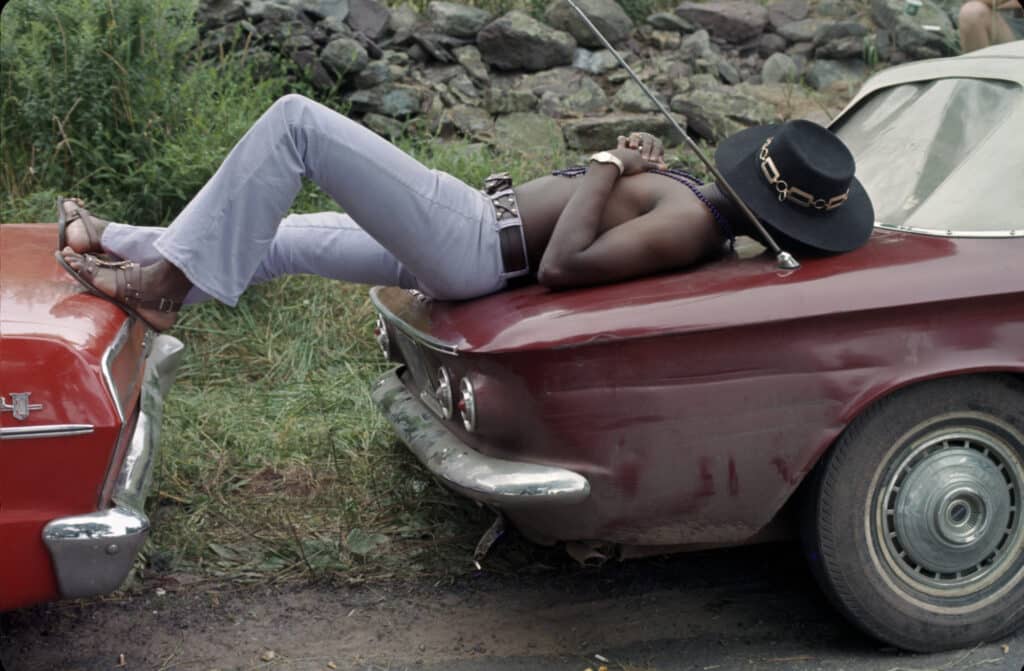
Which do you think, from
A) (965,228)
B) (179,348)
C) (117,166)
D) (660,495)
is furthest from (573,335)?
(117,166)

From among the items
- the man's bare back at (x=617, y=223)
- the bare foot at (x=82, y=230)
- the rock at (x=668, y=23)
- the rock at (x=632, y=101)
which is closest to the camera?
the man's bare back at (x=617, y=223)

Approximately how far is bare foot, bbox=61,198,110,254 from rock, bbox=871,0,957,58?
5.95 metres

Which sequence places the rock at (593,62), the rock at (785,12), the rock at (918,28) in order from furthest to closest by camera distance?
1. the rock at (785,12)
2. the rock at (918,28)
3. the rock at (593,62)

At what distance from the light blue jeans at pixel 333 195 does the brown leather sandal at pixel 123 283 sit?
0.09 m

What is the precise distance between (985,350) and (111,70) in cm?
437

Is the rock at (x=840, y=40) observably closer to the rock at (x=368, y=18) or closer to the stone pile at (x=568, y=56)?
the stone pile at (x=568, y=56)

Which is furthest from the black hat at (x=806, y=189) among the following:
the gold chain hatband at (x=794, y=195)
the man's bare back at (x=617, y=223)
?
the man's bare back at (x=617, y=223)

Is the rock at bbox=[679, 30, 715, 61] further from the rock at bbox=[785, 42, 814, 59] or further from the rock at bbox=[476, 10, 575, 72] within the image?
the rock at bbox=[476, 10, 575, 72]

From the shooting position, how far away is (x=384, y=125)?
6.64 metres

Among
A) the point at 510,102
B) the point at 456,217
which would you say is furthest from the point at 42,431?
the point at 510,102

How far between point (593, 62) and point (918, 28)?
2.21 m

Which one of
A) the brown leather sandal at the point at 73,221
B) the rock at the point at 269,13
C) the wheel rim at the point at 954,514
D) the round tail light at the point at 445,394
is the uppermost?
the rock at the point at 269,13

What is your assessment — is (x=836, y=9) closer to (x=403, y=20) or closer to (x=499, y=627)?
(x=403, y=20)

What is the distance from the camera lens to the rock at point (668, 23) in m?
7.75
